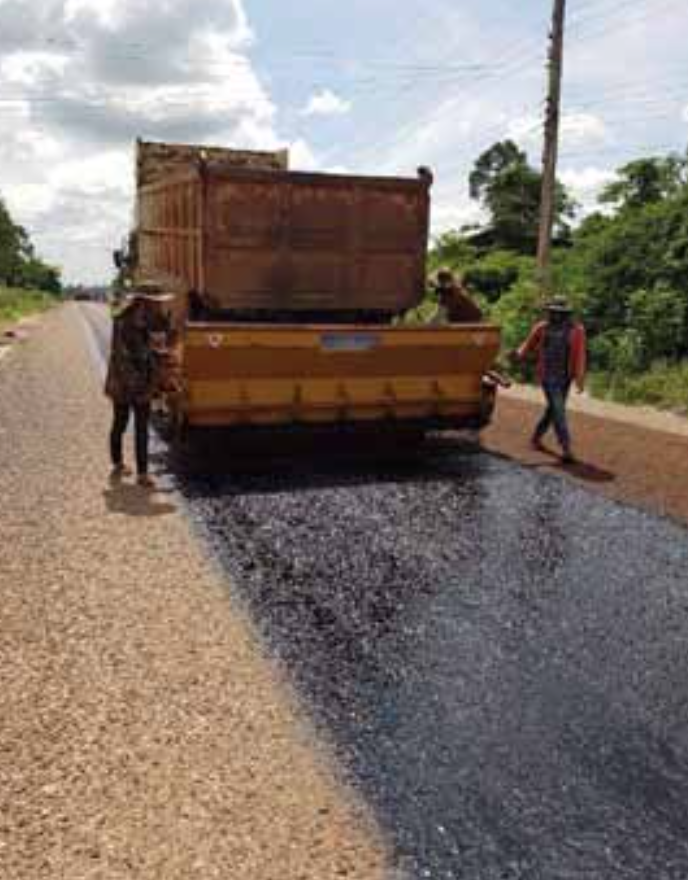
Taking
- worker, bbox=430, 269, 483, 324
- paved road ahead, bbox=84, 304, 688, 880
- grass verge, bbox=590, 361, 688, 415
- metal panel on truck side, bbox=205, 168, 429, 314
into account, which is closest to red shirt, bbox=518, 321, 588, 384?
worker, bbox=430, 269, 483, 324

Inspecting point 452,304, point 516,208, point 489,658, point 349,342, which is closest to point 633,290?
point 452,304

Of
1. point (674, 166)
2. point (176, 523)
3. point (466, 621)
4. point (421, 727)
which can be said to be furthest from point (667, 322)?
point (421, 727)

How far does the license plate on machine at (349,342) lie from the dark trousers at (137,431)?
176 centimetres

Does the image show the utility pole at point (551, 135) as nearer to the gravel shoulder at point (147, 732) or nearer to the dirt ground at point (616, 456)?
the dirt ground at point (616, 456)

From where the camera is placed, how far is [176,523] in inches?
333

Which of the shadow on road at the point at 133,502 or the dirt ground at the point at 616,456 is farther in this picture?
the dirt ground at the point at 616,456

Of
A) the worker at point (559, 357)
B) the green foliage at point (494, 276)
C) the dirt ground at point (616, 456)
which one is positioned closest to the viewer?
the dirt ground at point (616, 456)

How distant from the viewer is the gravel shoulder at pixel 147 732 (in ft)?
11.9

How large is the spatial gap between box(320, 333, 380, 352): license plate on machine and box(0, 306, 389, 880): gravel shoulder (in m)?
3.00

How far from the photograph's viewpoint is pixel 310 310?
11938mm

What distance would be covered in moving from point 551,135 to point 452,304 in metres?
11.6

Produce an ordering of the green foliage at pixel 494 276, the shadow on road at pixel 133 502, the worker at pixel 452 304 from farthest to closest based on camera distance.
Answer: the green foliage at pixel 494 276 → the worker at pixel 452 304 → the shadow on road at pixel 133 502

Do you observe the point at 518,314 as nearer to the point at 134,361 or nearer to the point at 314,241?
the point at 314,241

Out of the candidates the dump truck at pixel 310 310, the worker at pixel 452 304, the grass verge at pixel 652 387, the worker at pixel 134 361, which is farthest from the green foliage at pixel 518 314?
the worker at pixel 134 361
